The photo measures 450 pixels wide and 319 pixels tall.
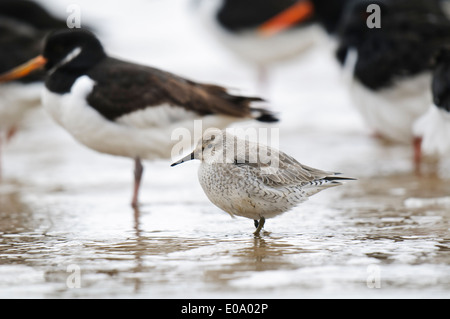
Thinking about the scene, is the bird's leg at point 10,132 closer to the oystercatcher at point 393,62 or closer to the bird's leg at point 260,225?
the oystercatcher at point 393,62

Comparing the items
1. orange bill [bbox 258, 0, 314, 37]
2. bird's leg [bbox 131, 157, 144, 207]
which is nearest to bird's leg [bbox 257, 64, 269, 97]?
orange bill [bbox 258, 0, 314, 37]

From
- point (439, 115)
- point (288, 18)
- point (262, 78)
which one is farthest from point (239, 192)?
point (262, 78)

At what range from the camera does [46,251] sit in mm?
4316

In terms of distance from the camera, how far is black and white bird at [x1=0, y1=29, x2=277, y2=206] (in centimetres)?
550

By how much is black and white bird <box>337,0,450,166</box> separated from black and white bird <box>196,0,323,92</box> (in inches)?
143

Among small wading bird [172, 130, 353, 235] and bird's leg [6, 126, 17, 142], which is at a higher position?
bird's leg [6, 126, 17, 142]

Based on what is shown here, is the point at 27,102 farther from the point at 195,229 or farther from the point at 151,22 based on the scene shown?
the point at 151,22

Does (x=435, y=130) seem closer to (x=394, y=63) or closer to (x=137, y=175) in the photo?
(x=394, y=63)

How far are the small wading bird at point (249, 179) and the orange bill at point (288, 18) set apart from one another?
5.38 metres

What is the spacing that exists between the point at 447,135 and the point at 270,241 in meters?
2.01

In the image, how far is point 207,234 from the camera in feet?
15.3

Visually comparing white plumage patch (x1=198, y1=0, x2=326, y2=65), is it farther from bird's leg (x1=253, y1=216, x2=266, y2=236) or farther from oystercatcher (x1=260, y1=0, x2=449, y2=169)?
bird's leg (x1=253, y1=216, x2=266, y2=236)

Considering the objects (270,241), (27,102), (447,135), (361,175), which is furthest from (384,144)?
(270,241)

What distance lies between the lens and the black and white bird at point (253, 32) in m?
11.1
